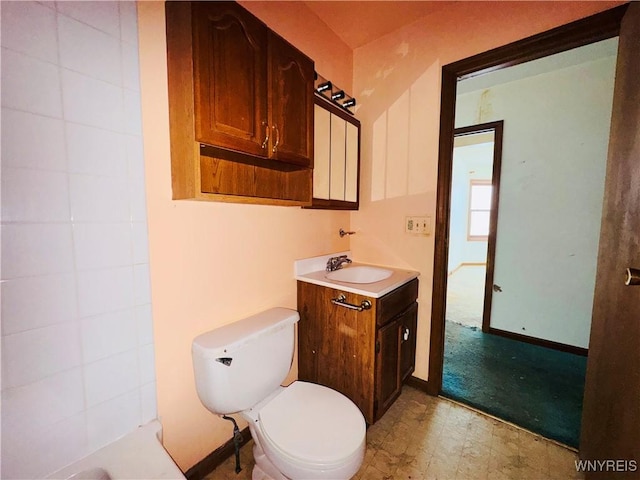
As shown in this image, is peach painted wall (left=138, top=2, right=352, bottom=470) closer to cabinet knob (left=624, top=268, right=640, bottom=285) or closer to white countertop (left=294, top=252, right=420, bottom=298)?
white countertop (left=294, top=252, right=420, bottom=298)

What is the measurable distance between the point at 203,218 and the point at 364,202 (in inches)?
48.6

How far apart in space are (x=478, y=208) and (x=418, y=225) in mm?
5174

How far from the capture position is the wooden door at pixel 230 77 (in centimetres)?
91

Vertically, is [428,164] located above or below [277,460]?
above

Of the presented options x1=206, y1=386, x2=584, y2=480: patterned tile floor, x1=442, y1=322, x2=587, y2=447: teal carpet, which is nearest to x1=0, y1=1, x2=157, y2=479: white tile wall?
Result: x1=206, y1=386, x2=584, y2=480: patterned tile floor

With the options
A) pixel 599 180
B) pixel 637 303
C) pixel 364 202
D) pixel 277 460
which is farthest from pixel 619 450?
pixel 599 180

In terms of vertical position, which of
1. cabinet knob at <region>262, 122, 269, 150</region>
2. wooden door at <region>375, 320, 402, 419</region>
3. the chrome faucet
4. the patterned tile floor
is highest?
cabinet knob at <region>262, 122, 269, 150</region>

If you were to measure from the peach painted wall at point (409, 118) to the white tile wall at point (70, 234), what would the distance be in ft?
4.82

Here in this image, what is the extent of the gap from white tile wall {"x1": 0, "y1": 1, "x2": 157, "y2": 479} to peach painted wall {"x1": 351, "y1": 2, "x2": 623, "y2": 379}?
4.82 ft

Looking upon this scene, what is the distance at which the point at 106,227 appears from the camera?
34.9 inches

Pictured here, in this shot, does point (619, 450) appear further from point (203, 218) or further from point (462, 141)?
point (462, 141)

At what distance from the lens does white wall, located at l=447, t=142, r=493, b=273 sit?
214 inches

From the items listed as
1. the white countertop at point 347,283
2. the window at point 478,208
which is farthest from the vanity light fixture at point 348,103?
the window at point 478,208

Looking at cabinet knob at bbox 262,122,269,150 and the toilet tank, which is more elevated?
cabinet knob at bbox 262,122,269,150
